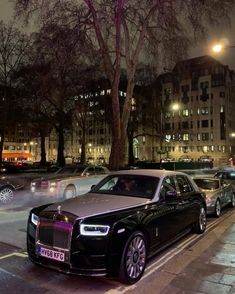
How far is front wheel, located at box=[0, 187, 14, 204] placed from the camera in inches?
566

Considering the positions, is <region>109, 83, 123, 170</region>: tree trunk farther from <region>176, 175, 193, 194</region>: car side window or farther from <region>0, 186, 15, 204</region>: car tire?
<region>176, 175, 193, 194</region>: car side window

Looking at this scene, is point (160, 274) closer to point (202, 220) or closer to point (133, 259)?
point (133, 259)

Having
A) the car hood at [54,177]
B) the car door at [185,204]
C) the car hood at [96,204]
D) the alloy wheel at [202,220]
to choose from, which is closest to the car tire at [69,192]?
the car hood at [54,177]

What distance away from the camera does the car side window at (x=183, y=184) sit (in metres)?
8.24

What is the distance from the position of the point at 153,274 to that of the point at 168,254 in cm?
124

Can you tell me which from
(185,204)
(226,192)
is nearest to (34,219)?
(185,204)

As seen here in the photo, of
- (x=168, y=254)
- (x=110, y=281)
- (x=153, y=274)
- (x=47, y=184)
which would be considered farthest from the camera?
(x=47, y=184)

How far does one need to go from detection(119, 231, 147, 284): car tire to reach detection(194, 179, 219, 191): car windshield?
306 inches

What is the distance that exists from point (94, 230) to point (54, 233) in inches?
24.2

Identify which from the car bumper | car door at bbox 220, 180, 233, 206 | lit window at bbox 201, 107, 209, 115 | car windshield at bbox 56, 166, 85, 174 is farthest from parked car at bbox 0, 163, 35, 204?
lit window at bbox 201, 107, 209, 115

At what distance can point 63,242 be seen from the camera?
17.7 ft

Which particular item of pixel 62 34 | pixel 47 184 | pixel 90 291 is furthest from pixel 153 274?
pixel 62 34

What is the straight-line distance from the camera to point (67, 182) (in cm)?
1469

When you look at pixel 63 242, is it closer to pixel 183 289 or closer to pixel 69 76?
pixel 183 289
